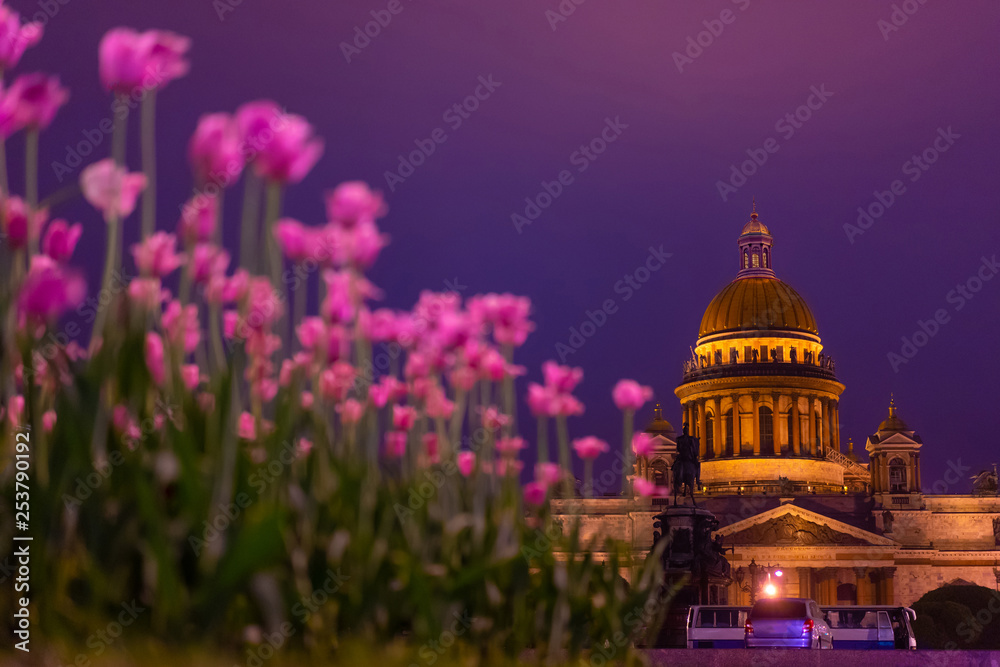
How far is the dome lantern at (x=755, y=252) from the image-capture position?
3984 inches

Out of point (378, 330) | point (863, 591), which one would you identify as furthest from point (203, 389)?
point (863, 591)

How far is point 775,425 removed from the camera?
3661 inches

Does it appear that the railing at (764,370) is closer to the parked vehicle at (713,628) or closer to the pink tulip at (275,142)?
the parked vehicle at (713,628)

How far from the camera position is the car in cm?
2286

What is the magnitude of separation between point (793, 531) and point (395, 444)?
77099 mm

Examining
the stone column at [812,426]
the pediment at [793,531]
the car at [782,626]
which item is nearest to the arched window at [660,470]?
the pediment at [793,531]

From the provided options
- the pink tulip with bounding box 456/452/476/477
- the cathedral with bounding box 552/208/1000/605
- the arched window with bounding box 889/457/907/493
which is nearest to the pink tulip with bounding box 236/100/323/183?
the pink tulip with bounding box 456/452/476/477

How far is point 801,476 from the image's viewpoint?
92.2 metres

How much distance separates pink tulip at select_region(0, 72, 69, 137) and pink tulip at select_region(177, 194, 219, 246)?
26.0 inches

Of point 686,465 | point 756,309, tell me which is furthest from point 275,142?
point 756,309

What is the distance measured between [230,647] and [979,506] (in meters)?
84.8

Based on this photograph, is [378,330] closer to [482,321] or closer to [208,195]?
[482,321]

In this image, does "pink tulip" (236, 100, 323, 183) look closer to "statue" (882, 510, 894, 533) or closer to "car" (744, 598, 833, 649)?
"car" (744, 598, 833, 649)

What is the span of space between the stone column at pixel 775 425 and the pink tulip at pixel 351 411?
8883 cm
